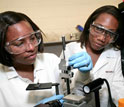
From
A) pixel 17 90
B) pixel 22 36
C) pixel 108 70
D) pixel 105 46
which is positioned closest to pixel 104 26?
pixel 105 46

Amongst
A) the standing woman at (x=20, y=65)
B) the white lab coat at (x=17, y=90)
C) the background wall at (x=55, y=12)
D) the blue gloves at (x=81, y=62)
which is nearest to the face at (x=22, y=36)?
the standing woman at (x=20, y=65)

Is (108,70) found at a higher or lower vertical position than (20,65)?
lower

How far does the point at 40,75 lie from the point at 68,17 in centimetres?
110

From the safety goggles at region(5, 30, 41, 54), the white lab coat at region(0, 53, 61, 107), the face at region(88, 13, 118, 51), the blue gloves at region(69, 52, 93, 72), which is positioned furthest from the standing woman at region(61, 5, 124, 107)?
the safety goggles at region(5, 30, 41, 54)

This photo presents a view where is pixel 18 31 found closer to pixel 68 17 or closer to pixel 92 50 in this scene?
pixel 92 50

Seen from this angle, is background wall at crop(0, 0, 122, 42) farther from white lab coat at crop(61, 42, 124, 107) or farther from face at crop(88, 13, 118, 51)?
face at crop(88, 13, 118, 51)

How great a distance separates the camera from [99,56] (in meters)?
1.39

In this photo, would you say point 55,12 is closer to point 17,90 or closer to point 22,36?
point 22,36

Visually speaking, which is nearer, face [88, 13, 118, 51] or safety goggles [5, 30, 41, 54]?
safety goggles [5, 30, 41, 54]

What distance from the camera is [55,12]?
1.87 m

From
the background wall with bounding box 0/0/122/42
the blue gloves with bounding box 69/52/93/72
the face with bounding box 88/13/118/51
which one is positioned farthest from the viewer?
the background wall with bounding box 0/0/122/42

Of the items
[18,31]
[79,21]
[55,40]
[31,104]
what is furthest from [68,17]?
[31,104]

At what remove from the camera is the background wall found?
1.77 m

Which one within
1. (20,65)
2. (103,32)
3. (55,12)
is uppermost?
(55,12)
